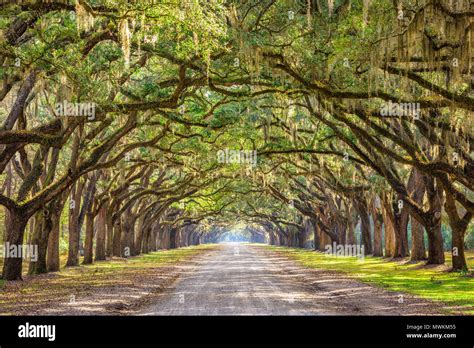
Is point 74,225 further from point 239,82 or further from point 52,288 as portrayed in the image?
point 239,82

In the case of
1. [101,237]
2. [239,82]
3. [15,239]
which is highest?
[239,82]

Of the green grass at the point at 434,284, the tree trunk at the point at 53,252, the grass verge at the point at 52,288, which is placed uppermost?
the tree trunk at the point at 53,252

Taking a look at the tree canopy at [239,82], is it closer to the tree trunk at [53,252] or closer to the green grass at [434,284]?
the tree trunk at [53,252]

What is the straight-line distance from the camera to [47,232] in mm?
26562

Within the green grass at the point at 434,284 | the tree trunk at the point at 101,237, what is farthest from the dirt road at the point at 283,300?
the tree trunk at the point at 101,237

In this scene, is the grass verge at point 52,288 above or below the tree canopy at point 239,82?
below

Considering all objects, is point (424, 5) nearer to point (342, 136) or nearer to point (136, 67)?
point (136, 67)

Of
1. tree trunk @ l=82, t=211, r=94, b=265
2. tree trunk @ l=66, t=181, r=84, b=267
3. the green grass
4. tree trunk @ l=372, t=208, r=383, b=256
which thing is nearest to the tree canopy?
tree trunk @ l=66, t=181, r=84, b=267

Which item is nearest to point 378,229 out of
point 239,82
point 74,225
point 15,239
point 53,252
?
point 74,225


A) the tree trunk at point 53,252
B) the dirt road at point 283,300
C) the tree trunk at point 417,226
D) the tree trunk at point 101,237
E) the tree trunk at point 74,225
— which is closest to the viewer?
the dirt road at point 283,300

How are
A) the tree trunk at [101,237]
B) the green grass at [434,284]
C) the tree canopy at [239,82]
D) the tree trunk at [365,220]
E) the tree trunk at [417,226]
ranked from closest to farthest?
1. the tree canopy at [239,82]
2. the green grass at [434,284]
3. the tree trunk at [417,226]
4. the tree trunk at [101,237]
5. the tree trunk at [365,220]

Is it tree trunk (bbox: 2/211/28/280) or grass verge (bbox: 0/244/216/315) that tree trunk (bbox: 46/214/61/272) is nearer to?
grass verge (bbox: 0/244/216/315)

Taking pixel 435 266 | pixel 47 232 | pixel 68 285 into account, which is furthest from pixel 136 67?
pixel 435 266

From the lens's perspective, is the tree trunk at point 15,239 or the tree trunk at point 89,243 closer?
the tree trunk at point 15,239
